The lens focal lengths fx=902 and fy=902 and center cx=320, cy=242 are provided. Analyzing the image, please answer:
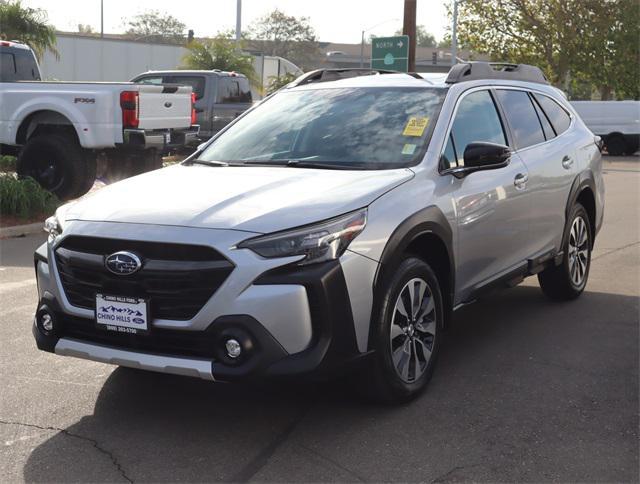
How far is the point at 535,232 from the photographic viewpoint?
239 inches

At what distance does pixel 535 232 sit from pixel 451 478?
8.78 ft

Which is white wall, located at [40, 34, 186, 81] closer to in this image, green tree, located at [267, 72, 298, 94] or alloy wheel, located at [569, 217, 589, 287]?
green tree, located at [267, 72, 298, 94]

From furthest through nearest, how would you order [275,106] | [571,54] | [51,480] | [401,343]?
[571,54], [275,106], [401,343], [51,480]

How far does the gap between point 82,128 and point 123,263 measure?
8081 millimetres

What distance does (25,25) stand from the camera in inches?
782

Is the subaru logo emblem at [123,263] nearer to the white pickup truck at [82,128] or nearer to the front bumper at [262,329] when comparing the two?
the front bumper at [262,329]

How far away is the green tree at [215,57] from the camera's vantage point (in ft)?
86.3

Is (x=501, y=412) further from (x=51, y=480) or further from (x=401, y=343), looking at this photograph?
(x=51, y=480)

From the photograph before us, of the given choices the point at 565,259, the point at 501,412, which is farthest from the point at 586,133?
the point at 501,412

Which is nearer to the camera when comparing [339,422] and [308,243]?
[308,243]

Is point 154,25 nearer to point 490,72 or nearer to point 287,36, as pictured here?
point 287,36

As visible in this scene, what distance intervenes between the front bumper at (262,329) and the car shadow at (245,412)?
0.48ft

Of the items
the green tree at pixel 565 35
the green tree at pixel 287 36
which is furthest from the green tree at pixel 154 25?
the green tree at pixel 565 35

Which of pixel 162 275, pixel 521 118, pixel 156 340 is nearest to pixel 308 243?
pixel 162 275
